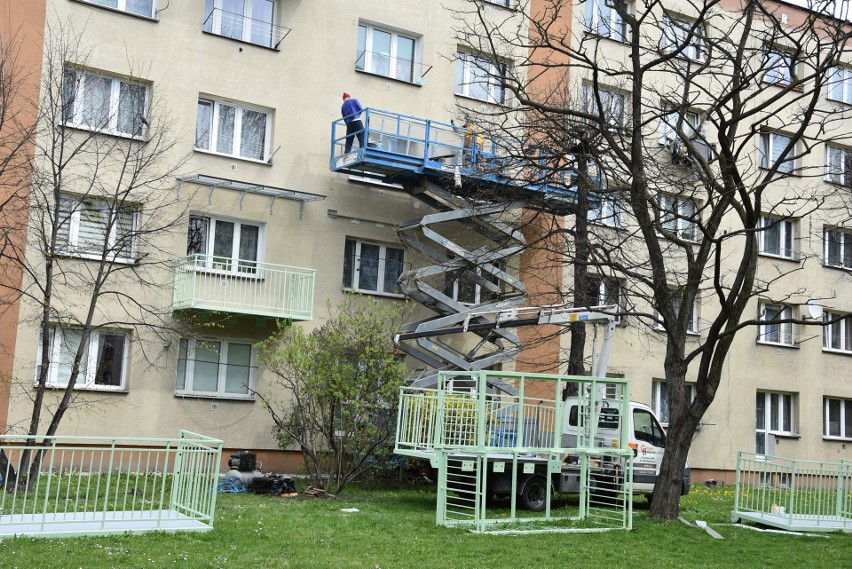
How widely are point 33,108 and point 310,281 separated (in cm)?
686

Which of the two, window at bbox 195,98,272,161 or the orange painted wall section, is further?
window at bbox 195,98,272,161

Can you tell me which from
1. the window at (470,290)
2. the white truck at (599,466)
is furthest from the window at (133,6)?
the white truck at (599,466)

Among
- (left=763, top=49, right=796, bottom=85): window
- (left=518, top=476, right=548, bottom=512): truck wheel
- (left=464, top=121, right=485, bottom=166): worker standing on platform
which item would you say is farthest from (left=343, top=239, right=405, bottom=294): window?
(left=763, top=49, right=796, bottom=85): window

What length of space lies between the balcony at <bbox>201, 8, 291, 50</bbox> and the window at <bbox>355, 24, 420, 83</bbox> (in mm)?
2202

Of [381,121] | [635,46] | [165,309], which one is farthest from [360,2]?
[635,46]

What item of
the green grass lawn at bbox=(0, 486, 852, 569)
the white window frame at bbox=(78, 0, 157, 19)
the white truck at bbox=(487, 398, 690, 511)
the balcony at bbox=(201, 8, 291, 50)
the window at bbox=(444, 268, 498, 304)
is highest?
the balcony at bbox=(201, 8, 291, 50)

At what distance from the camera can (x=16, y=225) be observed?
62.6 ft

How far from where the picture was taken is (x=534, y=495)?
1781 cm

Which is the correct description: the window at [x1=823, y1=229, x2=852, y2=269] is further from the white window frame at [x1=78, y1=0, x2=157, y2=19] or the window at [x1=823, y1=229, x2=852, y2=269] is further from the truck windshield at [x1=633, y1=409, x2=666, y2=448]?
the white window frame at [x1=78, y1=0, x2=157, y2=19]

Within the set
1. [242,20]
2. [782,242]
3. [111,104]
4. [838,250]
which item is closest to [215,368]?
[111,104]

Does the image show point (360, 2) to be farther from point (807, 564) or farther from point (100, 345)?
point (807, 564)

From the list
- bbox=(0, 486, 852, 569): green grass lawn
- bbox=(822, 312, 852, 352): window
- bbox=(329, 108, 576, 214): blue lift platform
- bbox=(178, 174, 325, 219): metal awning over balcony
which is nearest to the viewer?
bbox=(0, 486, 852, 569): green grass lawn

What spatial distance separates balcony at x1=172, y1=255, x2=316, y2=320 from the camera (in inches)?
820

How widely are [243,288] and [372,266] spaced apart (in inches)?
152
